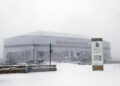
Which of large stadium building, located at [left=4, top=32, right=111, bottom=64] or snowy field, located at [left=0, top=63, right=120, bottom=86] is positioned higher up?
large stadium building, located at [left=4, top=32, right=111, bottom=64]

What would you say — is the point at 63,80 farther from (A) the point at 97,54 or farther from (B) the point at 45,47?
(B) the point at 45,47

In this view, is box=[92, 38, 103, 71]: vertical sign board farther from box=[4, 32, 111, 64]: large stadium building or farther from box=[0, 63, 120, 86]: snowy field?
box=[4, 32, 111, 64]: large stadium building

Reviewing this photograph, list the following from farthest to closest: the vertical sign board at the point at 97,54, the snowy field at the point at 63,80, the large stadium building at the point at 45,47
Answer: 1. the large stadium building at the point at 45,47
2. the vertical sign board at the point at 97,54
3. the snowy field at the point at 63,80

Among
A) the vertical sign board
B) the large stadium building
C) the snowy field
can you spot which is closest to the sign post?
the vertical sign board

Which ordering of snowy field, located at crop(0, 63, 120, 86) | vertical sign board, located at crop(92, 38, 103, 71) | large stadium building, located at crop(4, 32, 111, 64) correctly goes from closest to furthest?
1. snowy field, located at crop(0, 63, 120, 86)
2. vertical sign board, located at crop(92, 38, 103, 71)
3. large stadium building, located at crop(4, 32, 111, 64)

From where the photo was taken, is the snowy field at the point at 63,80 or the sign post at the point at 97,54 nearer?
the snowy field at the point at 63,80

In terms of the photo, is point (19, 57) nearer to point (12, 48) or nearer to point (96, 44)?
point (12, 48)

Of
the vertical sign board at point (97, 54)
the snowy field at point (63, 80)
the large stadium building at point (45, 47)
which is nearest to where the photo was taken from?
the snowy field at point (63, 80)

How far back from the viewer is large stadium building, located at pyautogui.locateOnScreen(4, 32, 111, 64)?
323ft

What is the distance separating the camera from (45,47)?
332ft

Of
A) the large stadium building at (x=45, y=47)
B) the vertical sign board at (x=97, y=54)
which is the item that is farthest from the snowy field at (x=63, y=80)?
the large stadium building at (x=45, y=47)

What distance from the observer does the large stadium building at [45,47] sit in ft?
323

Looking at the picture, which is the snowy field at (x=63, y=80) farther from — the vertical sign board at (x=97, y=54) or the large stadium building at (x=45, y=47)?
the large stadium building at (x=45, y=47)

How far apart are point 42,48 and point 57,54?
365 inches
